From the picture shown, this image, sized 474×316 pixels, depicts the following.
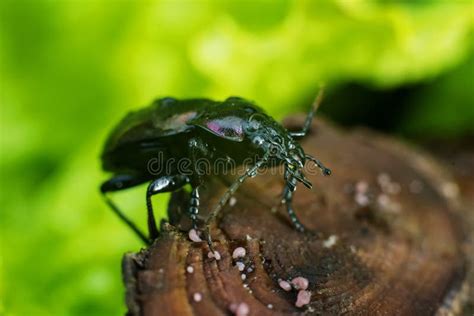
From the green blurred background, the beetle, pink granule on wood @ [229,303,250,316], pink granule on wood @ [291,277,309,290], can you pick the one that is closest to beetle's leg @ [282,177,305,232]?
the beetle

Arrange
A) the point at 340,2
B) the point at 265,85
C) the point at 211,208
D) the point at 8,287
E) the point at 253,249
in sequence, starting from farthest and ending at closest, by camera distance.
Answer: the point at 265,85, the point at 340,2, the point at 8,287, the point at 211,208, the point at 253,249

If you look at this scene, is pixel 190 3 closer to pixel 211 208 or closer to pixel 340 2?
pixel 340 2

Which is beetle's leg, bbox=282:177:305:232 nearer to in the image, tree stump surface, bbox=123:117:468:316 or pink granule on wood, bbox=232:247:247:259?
tree stump surface, bbox=123:117:468:316

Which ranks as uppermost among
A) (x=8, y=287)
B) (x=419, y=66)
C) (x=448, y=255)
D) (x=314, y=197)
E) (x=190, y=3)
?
(x=190, y=3)

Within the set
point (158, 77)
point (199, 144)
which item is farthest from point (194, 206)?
point (158, 77)

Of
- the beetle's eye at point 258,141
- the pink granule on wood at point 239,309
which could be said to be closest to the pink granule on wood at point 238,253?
the pink granule on wood at point 239,309

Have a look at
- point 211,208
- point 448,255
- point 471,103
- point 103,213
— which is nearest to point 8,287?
point 103,213

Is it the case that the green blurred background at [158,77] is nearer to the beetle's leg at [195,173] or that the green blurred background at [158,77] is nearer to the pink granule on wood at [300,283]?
the beetle's leg at [195,173]
